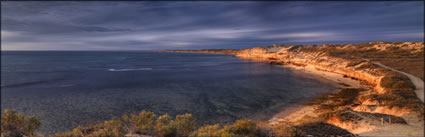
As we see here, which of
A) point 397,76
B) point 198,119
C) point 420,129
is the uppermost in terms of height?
point 397,76

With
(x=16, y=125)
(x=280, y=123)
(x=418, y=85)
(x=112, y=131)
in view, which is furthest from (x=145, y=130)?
(x=418, y=85)

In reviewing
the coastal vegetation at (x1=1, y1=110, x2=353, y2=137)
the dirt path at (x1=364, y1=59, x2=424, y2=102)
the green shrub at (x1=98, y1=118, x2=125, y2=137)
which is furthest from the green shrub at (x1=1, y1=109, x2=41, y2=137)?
the dirt path at (x1=364, y1=59, x2=424, y2=102)

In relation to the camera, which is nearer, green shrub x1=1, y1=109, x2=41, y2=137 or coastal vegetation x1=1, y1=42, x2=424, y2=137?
green shrub x1=1, y1=109, x2=41, y2=137

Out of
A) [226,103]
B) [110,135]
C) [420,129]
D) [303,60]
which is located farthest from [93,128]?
[303,60]

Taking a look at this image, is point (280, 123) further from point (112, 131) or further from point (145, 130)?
point (112, 131)

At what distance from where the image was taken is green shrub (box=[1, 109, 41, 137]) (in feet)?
36.6

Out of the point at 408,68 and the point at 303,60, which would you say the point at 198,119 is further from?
the point at 303,60

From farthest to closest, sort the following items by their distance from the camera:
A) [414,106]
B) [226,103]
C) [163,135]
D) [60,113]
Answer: [226,103] < [60,113] < [414,106] < [163,135]

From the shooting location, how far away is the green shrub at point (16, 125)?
11141 mm

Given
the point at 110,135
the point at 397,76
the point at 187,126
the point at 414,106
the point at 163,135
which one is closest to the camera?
the point at 110,135

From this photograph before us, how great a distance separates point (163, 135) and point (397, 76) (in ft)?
101

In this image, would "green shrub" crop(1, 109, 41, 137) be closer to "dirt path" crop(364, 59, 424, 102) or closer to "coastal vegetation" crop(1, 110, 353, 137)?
"coastal vegetation" crop(1, 110, 353, 137)

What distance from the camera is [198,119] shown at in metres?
19.2

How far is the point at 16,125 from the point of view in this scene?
11781mm
